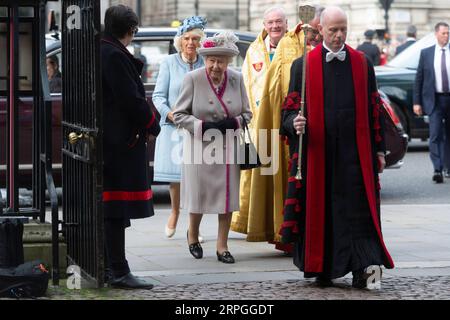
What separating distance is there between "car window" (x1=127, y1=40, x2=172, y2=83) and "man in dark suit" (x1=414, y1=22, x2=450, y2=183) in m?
4.17

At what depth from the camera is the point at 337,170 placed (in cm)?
823

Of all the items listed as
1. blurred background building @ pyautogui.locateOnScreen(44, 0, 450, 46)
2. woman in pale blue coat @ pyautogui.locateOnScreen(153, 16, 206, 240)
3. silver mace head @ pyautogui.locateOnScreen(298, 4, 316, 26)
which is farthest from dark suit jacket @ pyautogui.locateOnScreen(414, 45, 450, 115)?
blurred background building @ pyautogui.locateOnScreen(44, 0, 450, 46)

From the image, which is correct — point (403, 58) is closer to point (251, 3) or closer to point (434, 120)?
point (434, 120)

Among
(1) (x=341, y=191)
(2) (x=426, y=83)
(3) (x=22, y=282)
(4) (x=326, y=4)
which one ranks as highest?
(4) (x=326, y=4)

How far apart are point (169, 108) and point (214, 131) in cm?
138

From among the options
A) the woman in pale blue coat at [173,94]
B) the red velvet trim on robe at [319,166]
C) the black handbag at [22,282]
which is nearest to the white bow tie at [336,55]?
the red velvet trim on robe at [319,166]

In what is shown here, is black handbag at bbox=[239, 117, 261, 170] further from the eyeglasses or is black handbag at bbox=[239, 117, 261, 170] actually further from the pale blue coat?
the pale blue coat

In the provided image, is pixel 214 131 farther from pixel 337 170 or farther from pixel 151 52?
pixel 151 52

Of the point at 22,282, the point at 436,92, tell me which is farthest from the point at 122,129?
the point at 436,92

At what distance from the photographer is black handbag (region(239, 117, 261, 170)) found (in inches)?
371

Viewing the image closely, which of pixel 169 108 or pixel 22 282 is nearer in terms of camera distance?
pixel 22 282

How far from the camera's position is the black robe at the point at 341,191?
8180mm

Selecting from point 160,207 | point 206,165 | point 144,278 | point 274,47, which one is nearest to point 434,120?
point 160,207

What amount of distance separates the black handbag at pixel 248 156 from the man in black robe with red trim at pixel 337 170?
1.11 m
